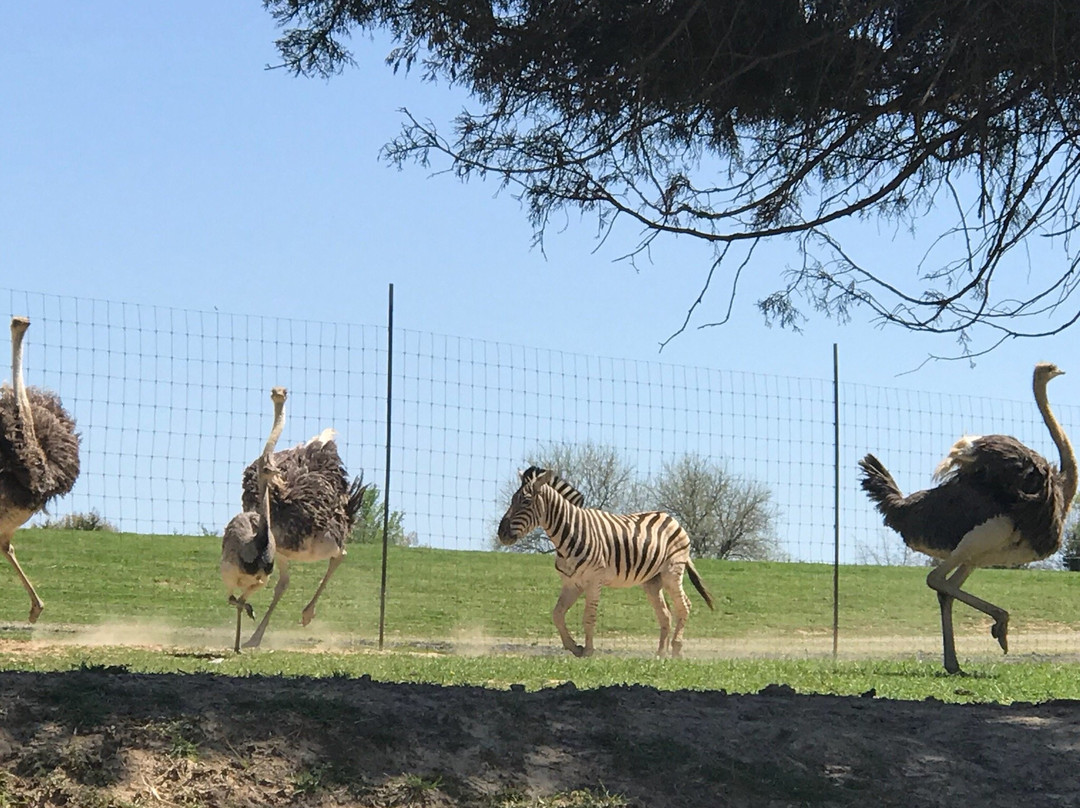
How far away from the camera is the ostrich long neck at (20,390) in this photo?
13.3 m

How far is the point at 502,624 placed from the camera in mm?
16344

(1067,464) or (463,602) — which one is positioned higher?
(1067,464)

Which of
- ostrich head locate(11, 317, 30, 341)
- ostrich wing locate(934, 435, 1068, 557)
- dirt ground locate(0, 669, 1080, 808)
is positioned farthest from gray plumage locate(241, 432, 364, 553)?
dirt ground locate(0, 669, 1080, 808)

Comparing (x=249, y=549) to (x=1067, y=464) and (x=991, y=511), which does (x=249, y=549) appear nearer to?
(x=991, y=511)

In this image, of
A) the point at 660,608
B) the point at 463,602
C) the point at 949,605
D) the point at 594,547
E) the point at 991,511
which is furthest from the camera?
the point at 463,602

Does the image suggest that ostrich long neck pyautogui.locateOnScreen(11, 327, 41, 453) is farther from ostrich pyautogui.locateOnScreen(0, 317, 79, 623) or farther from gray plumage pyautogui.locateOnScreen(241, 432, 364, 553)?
gray plumage pyautogui.locateOnScreen(241, 432, 364, 553)

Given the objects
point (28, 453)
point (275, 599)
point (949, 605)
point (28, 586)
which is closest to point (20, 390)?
point (28, 453)

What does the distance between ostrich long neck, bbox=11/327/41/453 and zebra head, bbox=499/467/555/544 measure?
4272 millimetres

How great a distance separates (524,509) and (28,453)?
14.7 feet

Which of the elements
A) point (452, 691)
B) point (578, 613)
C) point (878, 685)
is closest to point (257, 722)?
point (452, 691)

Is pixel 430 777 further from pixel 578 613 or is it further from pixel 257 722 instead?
pixel 578 613

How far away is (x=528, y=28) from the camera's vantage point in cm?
718

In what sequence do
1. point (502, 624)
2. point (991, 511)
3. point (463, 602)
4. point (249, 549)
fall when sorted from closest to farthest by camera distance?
point (991, 511) < point (249, 549) < point (502, 624) < point (463, 602)

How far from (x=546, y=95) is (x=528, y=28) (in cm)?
46
